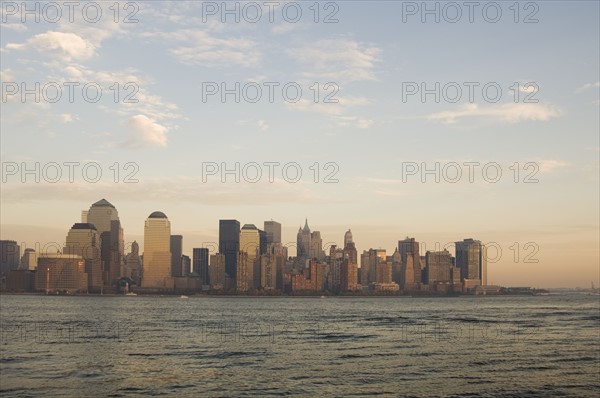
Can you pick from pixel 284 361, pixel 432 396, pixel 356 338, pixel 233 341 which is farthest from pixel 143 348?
pixel 432 396

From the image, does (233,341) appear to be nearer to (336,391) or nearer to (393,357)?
(393,357)

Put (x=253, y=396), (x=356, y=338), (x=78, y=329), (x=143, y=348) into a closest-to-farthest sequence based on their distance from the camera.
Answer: (x=253, y=396) < (x=143, y=348) < (x=356, y=338) < (x=78, y=329)

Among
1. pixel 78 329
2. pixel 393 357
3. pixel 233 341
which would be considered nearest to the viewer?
pixel 393 357

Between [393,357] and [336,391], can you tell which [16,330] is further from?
[336,391]

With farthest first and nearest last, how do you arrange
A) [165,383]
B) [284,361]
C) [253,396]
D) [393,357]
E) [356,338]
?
[356,338] → [393,357] → [284,361] → [165,383] → [253,396]

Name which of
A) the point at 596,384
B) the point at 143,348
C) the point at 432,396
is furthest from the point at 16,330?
the point at 596,384

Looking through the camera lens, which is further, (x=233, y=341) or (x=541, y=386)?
(x=233, y=341)

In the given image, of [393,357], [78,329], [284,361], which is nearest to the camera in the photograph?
[284,361]

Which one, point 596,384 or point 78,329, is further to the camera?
point 78,329
